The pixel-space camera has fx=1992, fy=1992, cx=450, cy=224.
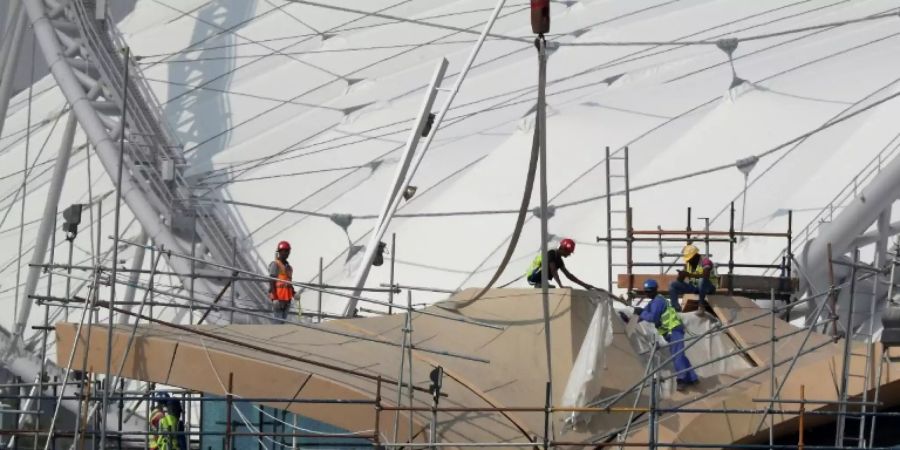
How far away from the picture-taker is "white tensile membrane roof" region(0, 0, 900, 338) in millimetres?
34438

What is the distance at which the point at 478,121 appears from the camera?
39594mm

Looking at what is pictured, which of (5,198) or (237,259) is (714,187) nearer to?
(237,259)

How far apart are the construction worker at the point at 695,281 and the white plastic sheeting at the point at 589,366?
2692 millimetres

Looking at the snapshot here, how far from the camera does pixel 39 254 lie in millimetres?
34812

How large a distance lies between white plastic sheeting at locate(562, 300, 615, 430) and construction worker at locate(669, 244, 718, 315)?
2692 mm

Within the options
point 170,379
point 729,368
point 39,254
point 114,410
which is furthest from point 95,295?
point 39,254

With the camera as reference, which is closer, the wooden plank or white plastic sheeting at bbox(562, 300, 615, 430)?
white plastic sheeting at bbox(562, 300, 615, 430)

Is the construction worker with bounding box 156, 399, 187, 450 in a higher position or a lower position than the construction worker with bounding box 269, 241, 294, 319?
lower

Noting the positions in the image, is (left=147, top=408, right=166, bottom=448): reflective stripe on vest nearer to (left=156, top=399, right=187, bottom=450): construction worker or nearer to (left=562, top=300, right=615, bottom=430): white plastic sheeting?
(left=156, top=399, right=187, bottom=450): construction worker

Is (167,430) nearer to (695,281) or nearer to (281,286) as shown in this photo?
(281,286)

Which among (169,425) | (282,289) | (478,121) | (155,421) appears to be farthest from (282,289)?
(478,121)

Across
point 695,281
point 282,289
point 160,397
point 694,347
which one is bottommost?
point 160,397

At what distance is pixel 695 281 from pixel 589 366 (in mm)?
5513

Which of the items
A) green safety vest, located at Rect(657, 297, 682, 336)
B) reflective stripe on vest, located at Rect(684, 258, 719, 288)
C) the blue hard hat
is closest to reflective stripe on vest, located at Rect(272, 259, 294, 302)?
the blue hard hat
